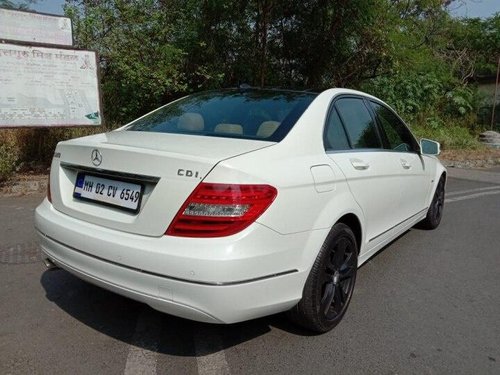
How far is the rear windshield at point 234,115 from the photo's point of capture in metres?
2.93

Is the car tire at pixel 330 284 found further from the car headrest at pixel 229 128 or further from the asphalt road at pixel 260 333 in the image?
the car headrest at pixel 229 128

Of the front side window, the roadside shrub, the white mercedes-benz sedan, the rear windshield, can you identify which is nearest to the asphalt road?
the white mercedes-benz sedan

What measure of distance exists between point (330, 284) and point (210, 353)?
0.87 metres

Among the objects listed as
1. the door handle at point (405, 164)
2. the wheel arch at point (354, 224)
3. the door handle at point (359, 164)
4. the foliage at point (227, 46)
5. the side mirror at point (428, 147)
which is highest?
the foliage at point (227, 46)

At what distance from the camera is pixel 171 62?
28.9 ft

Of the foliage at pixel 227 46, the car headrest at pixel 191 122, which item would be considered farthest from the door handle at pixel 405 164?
the foliage at pixel 227 46

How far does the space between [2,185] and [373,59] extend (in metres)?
8.20

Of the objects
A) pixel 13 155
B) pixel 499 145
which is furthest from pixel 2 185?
pixel 499 145

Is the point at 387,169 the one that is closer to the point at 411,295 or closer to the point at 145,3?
the point at 411,295

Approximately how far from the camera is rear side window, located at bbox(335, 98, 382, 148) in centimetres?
344

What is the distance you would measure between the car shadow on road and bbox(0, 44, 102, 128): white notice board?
14.0ft

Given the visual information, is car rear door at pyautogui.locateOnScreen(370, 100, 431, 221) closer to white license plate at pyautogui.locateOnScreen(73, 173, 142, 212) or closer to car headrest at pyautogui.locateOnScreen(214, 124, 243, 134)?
car headrest at pyautogui.locateOnScreen(214, 124, 243, 134)

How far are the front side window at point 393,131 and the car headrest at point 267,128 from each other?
1.48 meters

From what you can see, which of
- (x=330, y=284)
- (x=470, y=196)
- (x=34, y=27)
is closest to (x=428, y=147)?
(x=330, y=284)
